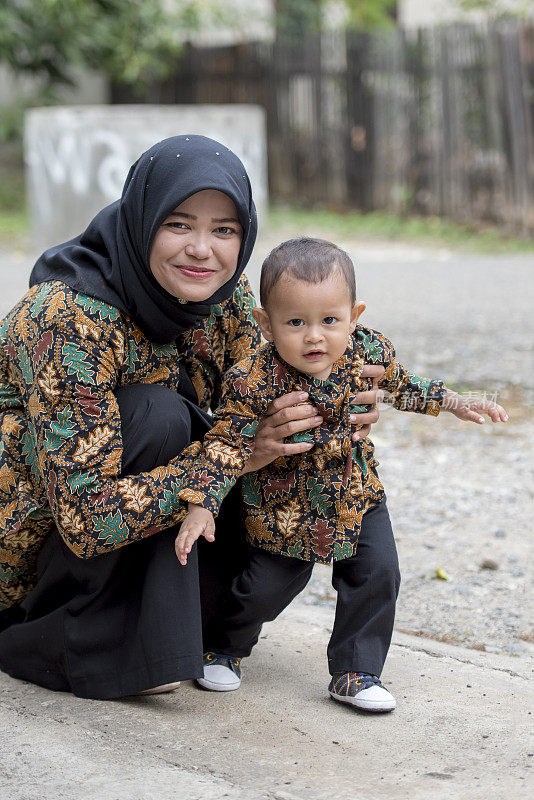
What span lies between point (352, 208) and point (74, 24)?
4.29 meters

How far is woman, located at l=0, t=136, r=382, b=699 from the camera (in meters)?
2.53

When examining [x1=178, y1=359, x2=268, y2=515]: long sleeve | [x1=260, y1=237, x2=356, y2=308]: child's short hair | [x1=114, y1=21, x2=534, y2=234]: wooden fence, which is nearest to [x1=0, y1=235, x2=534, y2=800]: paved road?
[x1=178, y1=359, x2=268, y2=515]: long sleeve

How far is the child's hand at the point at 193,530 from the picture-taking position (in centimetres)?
247

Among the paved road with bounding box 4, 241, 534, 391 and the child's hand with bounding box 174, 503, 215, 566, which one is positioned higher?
the paved road with bounding box 4, 241, 534, 391

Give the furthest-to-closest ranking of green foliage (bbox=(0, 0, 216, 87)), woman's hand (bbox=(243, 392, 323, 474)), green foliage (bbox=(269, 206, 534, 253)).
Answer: green foliage (bbox=(0, 0, 216, 87)) < green foliage (bbox=(269, 206, 534, 253)) < woman's hand (bbox=(243, 392, 323, 474))

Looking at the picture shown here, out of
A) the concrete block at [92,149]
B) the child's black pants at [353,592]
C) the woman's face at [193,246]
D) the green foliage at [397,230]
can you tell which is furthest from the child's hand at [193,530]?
the green foliage at [397,230]

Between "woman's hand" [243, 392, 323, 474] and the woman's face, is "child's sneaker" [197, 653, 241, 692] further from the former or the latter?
the woman's face

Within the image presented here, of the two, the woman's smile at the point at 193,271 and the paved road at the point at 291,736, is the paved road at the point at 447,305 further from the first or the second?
the woman's smile at the point at 193,271

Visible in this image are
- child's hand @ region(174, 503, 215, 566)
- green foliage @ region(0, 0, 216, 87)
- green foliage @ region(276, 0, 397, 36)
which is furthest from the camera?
green foliage @ region(276, 0, 397, 36)

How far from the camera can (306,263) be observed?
254cm

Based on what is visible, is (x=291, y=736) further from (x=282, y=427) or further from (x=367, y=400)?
(x=367, y=400)

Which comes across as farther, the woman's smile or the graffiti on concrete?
the graffiti on concrete

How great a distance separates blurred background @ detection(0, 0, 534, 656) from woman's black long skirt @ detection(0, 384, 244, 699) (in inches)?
36.4

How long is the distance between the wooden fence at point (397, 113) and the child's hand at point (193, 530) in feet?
31.3
